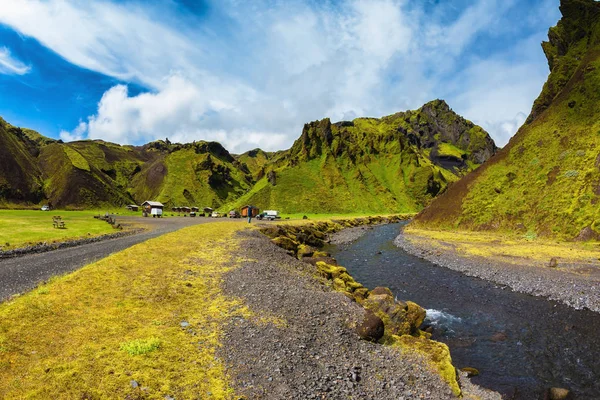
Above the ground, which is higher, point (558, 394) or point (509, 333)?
point (509, 333)

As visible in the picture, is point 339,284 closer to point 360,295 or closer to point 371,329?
point 360,295

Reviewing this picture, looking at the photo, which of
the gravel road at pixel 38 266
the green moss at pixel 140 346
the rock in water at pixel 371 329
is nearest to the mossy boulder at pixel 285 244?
the gravel road at pixel 38 266

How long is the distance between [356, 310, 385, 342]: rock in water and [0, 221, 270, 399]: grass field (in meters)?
5.05

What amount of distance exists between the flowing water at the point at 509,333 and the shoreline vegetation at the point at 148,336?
8.07 ft

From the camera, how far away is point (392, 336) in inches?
673

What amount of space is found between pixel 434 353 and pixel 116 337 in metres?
14.0

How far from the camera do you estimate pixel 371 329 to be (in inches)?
633

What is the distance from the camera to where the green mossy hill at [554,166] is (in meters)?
51.1

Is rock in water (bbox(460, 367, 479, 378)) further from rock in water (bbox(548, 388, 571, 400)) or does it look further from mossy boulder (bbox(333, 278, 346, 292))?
mossy boulder (bbox(333, 278, 346, 292))

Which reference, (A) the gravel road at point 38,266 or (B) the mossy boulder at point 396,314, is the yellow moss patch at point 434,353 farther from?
(A) the gravel road at point 38,266

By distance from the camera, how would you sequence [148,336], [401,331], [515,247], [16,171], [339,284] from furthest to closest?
[16,171], [515,247], [339,284], [401,331], [148,336]

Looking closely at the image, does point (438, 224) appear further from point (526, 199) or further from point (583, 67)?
point (583, 67)

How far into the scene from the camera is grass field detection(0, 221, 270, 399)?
9.62 metres

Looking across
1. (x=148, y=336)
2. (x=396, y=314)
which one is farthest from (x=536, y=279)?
(x=148, y=336)
